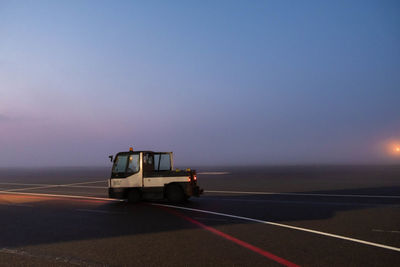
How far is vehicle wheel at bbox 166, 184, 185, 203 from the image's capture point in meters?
13.1

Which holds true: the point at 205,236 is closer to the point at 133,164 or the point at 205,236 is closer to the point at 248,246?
the point at 248,246

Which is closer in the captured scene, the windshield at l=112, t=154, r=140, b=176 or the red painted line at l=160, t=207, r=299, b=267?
the red painted line at l=160, t=207, r=299, b=267

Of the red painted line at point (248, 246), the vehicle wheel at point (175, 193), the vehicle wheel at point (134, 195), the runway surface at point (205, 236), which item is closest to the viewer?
the red painted line at point (248, 246)

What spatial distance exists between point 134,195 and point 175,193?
200cm

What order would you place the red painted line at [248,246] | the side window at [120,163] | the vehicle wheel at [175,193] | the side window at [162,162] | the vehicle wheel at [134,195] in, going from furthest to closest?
the side window at [162,162] → the side window at [120,163] → the vehicle wheel at [134,195] → the vehicle wheel at [175,193] → the red painted line at [248,246]

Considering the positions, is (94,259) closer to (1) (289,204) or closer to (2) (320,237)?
(2) (320,237)

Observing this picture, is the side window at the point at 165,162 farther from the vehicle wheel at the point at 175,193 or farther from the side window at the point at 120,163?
the side window at the point at 120,163

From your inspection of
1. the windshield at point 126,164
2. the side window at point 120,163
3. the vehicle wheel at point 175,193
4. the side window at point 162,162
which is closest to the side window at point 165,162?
the side window at point 162,162

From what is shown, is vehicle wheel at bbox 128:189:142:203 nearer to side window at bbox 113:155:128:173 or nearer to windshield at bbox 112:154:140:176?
windshield at bbox 112:154:140:176

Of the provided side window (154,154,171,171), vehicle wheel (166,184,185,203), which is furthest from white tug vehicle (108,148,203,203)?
side window (154,154,171,171)

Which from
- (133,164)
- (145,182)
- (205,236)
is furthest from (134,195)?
(205,236)

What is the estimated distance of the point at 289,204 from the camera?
12.3 m

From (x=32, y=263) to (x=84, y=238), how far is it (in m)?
1.80

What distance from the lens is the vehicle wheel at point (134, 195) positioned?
13.3m
